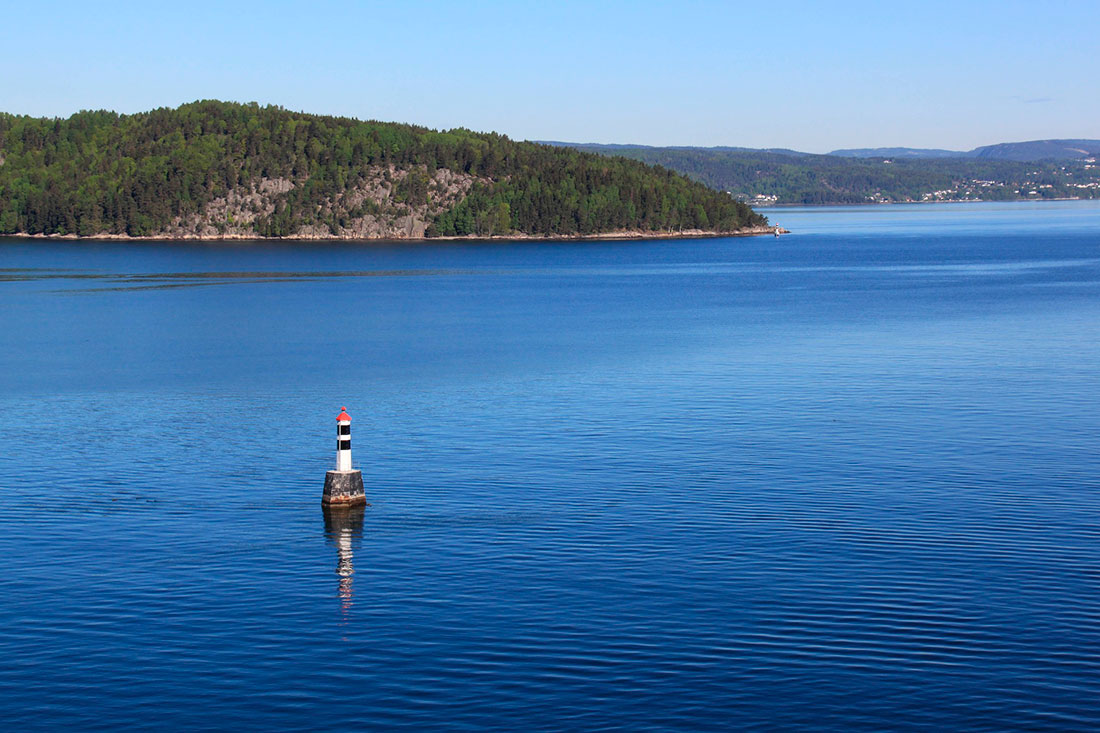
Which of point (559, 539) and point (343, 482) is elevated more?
point (343, 482)

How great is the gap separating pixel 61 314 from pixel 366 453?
52411 mm

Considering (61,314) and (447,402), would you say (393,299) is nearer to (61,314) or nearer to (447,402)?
(61,314)

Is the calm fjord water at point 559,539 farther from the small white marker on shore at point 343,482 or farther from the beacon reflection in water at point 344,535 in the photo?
the small white marker on shore at point 343,482

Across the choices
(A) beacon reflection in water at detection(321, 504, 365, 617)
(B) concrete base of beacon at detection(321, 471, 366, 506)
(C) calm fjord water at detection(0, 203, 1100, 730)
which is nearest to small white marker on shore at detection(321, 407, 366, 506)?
(B) concrete base of beacon at detection(321, 471, 366, 506)

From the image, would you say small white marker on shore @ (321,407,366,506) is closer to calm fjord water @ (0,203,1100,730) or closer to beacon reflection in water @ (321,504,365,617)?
beacon reflection in water @ (321,504,365,617)

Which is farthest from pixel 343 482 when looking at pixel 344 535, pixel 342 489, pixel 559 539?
pixel 559 539

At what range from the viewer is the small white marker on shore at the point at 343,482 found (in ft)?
74.9

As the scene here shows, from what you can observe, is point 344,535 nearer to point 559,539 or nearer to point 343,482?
point 343,482

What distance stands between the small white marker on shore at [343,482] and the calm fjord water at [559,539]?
372 millimetres

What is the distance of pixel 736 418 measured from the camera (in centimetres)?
3300

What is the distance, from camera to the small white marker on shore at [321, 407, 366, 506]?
22844mm

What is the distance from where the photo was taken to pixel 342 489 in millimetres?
22844

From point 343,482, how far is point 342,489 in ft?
0.44

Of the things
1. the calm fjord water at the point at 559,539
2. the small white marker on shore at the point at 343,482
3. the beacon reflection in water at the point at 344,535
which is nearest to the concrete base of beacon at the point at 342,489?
the small white marker on shore at the point at 343,482
